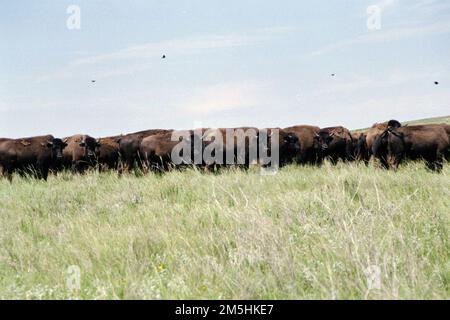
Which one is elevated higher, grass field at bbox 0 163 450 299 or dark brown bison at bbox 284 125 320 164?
dark brown bison at bbox 284 125 320 164

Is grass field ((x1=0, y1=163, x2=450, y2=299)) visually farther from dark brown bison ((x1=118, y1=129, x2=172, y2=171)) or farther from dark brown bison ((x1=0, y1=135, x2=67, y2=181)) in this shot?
dark brown bison ((x1=0, y1=135, x2=67, y2=181))

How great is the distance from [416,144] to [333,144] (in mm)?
5986

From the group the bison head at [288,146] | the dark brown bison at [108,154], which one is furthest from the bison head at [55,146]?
the bison head at [288,146]

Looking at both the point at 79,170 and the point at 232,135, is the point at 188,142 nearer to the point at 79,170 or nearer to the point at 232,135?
the point at 232,135

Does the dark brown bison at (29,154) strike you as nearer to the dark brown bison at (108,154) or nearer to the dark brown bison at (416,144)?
the dark brown bison at (108,154)

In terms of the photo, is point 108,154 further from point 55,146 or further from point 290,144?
point 290,144

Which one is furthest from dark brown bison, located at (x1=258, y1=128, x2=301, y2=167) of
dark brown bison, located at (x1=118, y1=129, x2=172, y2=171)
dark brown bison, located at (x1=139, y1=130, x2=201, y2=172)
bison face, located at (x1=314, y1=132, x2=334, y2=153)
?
dark brown bison, located at (x1=118, y1=129, x2=172, y2=171)

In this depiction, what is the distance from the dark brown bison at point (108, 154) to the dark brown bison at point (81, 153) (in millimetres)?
245

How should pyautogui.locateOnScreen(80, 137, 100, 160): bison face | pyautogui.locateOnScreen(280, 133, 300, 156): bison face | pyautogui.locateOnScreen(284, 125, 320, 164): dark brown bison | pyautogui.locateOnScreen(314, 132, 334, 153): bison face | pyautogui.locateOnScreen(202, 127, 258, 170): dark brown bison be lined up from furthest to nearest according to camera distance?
1. pyautogui.locateOnScreen(284, 125, 320, 164): dark brown bison
2. pyautogui.locateOnScreen(314, 132, 334, 153): bison face
3. pyautogui.locateOnScreen(80, 137, 100, 160): bison face
4. pyautogui.locateOnScreen(280, 133, 300, 156): bison face
5. pyautogui.locateOnScreen(202, 127, 258, 170): dark brown bison

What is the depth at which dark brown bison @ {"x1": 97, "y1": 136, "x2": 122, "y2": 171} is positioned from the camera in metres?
21.3

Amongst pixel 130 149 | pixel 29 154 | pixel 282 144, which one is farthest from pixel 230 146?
pixel 29 154

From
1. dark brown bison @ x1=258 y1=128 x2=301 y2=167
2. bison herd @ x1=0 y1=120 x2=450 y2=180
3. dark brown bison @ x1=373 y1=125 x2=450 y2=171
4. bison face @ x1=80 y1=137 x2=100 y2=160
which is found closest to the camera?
dark brown bison @ x1=373 y1=125 x2=450 y2=171

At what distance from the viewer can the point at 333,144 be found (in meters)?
22.1
